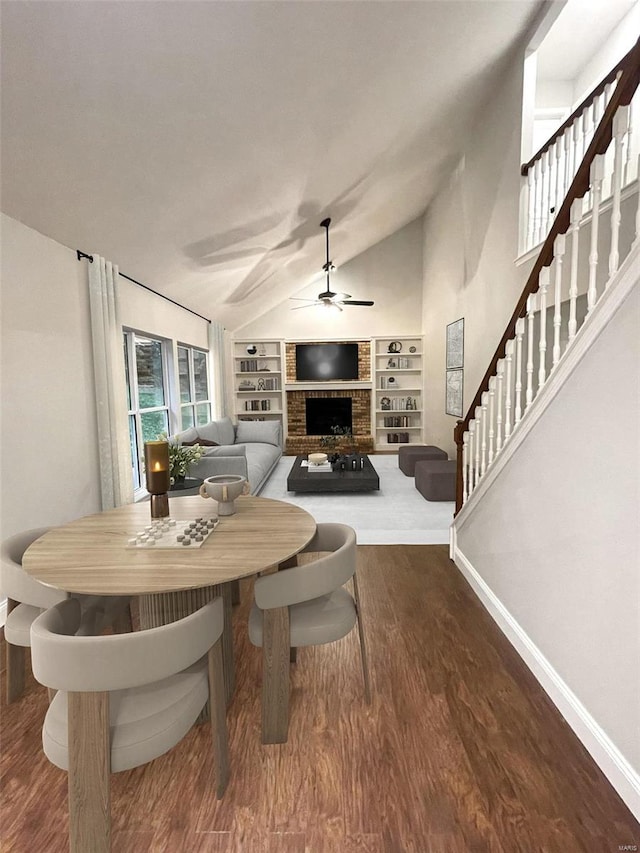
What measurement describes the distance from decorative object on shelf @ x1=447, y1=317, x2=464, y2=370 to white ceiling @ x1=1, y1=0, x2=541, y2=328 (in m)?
2.16

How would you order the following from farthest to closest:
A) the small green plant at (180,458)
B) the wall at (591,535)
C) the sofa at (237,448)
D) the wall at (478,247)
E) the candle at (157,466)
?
the sofa at (237,448) < the wall at (478,247) < the small green plant at (180,458) < the candle at (157,466) < the wall at (591,535)

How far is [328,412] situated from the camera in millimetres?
8164

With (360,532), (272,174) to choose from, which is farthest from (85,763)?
(272,174)

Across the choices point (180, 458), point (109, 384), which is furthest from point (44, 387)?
point (180, 458)

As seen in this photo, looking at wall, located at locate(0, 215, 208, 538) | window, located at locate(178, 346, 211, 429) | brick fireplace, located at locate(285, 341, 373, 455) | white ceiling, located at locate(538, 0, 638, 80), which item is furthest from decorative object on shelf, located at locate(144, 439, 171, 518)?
brick fireplace, located at locate(285, 341, 373, 455)

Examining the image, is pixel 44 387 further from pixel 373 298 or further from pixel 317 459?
pixel 373 298

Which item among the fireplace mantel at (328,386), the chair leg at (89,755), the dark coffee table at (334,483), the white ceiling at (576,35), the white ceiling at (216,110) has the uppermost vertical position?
the white ceiling at (576,35)

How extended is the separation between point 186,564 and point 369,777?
1000 millimetres

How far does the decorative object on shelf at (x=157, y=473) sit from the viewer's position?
1.82 metres

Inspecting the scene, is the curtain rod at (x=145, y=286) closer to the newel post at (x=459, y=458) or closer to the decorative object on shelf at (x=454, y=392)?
the newel post at (x=459, y=458)

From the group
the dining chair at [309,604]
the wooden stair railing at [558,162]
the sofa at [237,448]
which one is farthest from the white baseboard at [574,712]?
the wooden stair railing at [558,162]

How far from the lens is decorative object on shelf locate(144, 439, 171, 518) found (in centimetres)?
182

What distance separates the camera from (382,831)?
1325mm

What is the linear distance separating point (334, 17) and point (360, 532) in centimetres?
359
